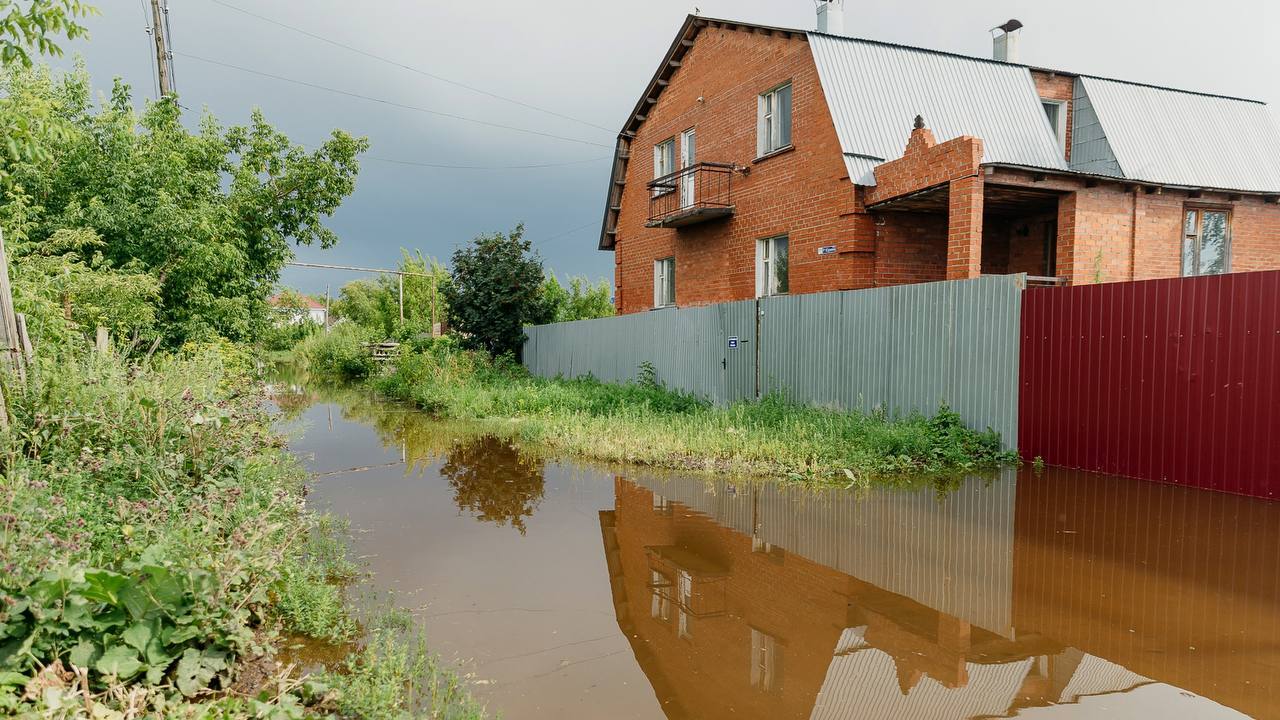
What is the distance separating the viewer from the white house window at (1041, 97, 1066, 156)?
14.7m

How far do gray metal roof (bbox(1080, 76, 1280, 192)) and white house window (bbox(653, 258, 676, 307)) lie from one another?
7.31m

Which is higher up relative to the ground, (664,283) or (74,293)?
(664,283)

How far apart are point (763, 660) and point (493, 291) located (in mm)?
18834

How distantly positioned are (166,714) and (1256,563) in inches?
253

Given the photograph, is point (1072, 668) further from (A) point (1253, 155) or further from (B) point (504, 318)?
(B) point (504, 318)

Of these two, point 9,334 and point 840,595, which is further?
point 9,334

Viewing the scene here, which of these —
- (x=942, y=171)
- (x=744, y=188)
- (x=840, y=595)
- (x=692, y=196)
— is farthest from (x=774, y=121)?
(x=840, y=595)

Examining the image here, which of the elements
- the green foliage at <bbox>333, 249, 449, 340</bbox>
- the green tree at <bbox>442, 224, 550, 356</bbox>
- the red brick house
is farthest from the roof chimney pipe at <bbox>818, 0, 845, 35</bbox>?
the green foliage at <bbox>333, 249, 449, 340</bbox>

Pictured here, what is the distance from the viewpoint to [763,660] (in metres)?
3.56

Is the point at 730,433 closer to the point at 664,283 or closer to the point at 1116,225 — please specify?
the point at 1116,225

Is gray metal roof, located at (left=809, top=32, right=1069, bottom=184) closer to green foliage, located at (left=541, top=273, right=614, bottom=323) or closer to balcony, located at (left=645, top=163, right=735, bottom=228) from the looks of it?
balcony, located at (left=645, top=163, right=735, bottom=228)

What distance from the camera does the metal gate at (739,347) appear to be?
39.9 feet

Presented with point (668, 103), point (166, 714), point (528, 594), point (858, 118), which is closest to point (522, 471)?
point (528, 594)

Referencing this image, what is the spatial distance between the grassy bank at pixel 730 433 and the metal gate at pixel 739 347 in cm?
52
